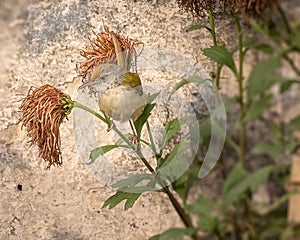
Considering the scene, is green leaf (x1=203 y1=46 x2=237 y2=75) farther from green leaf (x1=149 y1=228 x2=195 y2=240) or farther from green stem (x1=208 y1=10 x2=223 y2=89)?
green leaf (x1=149 y1=228 x2=195 y2=240)

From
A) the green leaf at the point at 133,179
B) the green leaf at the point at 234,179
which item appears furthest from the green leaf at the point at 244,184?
the green leaf at the point at 133,179

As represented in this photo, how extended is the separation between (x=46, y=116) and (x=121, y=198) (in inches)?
4.5

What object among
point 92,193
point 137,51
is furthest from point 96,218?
point 137,51

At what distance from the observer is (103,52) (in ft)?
1.77

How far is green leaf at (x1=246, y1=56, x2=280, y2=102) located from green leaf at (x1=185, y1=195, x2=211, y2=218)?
0.43 feet

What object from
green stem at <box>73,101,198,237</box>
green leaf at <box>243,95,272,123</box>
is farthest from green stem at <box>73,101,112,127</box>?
green leaf at <box>243,95,272,123</box>

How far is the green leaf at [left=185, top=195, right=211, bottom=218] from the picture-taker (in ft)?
2.21

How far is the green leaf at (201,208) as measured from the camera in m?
0.67

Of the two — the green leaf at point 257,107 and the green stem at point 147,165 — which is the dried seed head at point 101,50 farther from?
the green leaf at point 257,107

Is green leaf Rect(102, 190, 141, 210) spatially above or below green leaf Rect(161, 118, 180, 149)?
below

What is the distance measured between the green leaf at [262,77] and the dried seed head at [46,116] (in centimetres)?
23

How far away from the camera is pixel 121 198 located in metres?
0.58

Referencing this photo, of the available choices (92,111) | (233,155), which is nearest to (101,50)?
(92,111)

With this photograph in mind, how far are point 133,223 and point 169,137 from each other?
0.12m
